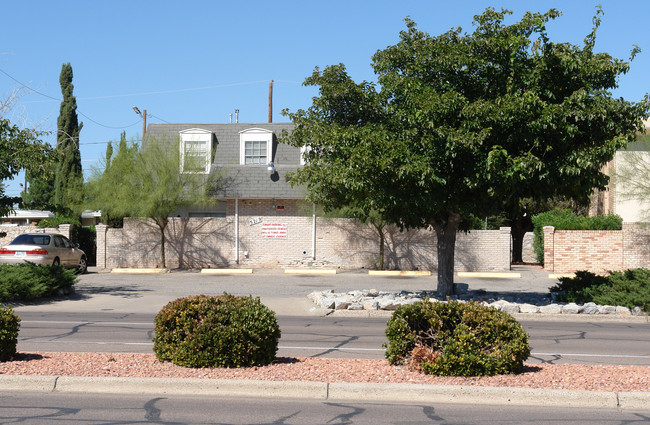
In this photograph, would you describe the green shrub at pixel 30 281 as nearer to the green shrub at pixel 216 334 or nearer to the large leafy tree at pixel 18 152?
the large leafy tree at pixel 18 152

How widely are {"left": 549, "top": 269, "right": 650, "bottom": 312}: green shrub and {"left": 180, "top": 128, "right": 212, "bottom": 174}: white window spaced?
15902 mm

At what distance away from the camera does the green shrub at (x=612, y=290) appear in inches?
625

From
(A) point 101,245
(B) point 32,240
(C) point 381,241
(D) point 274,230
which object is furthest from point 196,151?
(C) point 381,241

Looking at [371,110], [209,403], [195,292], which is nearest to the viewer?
[209,403]

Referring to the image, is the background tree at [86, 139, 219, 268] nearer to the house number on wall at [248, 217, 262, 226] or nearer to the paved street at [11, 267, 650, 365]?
the house number on wall at [248, 217, 262, 226]

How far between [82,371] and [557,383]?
211 inches

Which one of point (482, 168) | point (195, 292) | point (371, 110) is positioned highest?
point (371, 110)

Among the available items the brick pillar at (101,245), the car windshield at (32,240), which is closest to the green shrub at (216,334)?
the car windshield at (32,240)

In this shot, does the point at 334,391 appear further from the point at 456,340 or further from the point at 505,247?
the point at 505,247

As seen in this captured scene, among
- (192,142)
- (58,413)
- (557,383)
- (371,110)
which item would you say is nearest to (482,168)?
(371,110)

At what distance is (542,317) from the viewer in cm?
1545

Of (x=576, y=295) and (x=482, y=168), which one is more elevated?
(x=482, y=168)

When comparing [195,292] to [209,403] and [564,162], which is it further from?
[209,403]

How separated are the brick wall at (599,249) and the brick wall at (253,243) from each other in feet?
20.8
